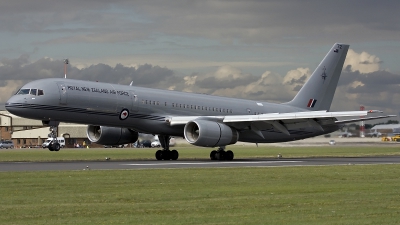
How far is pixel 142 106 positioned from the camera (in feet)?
129

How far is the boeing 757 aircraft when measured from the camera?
1419 inches

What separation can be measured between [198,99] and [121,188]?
24.1 meters

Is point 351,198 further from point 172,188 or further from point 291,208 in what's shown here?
point 172,188

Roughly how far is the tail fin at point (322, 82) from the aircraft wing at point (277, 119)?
28.5 ft

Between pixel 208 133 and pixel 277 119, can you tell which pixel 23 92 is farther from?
pixel 277 119

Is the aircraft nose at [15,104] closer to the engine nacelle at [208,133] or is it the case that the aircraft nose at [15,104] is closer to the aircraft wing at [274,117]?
the aircraft wing at [274,117]

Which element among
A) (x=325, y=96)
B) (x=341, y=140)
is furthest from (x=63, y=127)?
(x=325, y=96)

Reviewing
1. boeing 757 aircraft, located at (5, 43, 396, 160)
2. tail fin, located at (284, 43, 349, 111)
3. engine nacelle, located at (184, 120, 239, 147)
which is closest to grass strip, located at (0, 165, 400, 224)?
boeing 757 aircraft, located at (5, 43, 396, 160)

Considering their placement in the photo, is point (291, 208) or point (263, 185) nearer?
point (291, 208)

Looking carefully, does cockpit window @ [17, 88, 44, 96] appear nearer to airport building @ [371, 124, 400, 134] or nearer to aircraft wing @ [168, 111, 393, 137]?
aircraft wing @ [168, 111, 393, 137]

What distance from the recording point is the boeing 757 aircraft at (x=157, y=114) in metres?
36.0

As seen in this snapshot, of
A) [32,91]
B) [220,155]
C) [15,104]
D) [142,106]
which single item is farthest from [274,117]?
[15,104]

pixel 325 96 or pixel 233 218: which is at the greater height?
pixel 325 96

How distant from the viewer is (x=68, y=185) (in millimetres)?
20531
